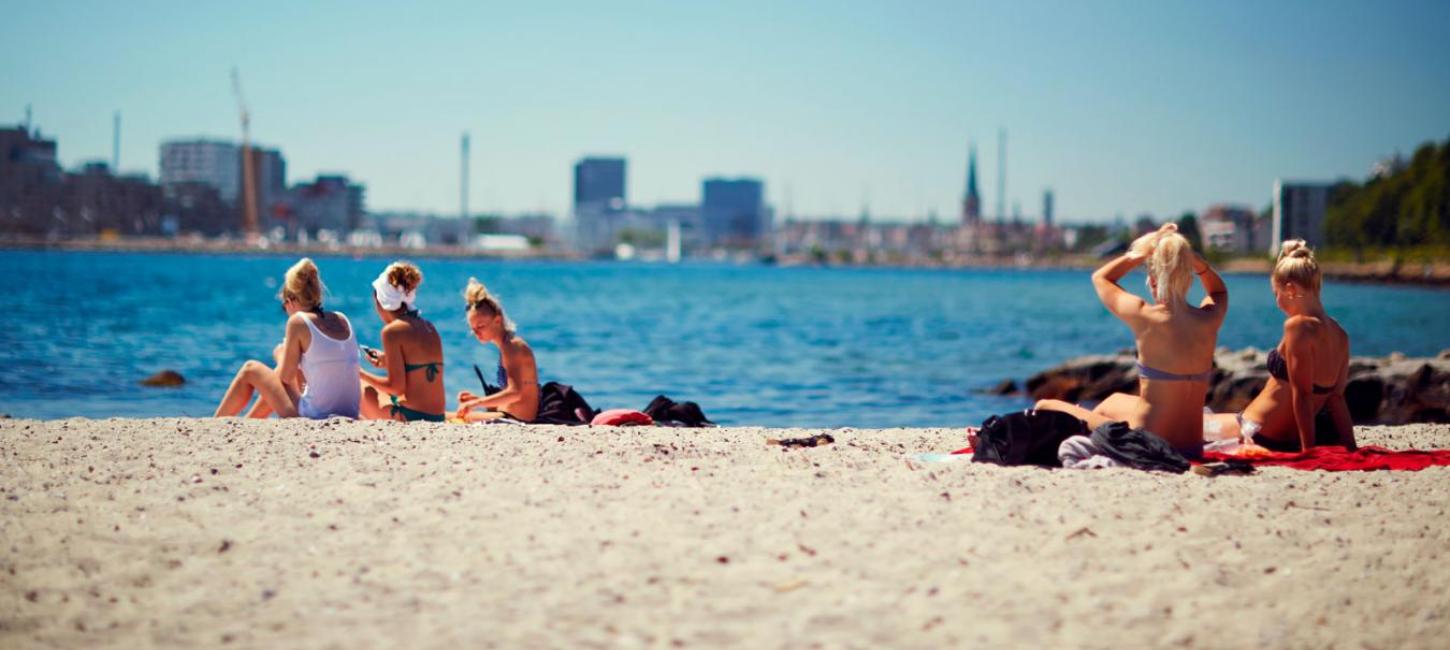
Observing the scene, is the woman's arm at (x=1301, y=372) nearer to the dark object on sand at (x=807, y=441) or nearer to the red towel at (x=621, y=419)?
the dark object on sand at (x=807, y=441)

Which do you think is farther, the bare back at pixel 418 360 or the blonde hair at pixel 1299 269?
the bare back at pixel 418 360

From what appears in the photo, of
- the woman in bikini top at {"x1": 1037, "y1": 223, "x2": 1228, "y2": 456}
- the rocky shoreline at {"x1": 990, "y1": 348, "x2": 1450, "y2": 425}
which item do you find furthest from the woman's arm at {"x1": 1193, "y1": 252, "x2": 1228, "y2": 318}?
the rocky shoreline at {"x1": 990, "y1": 348, "x2": 1450, "y2": 425}

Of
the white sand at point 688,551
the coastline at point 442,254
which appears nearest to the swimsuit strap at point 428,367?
the white sand at point 688,551

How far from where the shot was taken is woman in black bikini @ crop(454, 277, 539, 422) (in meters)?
7.91

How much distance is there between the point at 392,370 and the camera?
8078 millimetres

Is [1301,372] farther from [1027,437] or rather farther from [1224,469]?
[1027,437]

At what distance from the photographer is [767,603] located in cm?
423

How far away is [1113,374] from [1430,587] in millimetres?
12821

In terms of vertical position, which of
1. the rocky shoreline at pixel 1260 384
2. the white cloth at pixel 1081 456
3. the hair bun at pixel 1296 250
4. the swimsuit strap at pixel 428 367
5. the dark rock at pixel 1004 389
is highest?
the hair bun at pixel 1296 250

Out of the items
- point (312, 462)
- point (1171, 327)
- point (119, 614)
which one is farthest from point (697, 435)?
point (119, 614)

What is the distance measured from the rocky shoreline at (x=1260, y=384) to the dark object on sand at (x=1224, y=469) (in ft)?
15.5

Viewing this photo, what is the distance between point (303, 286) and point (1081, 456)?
473 cm

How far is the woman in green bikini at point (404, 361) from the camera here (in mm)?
8016

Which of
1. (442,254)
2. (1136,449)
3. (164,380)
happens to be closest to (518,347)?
(1136,449)
